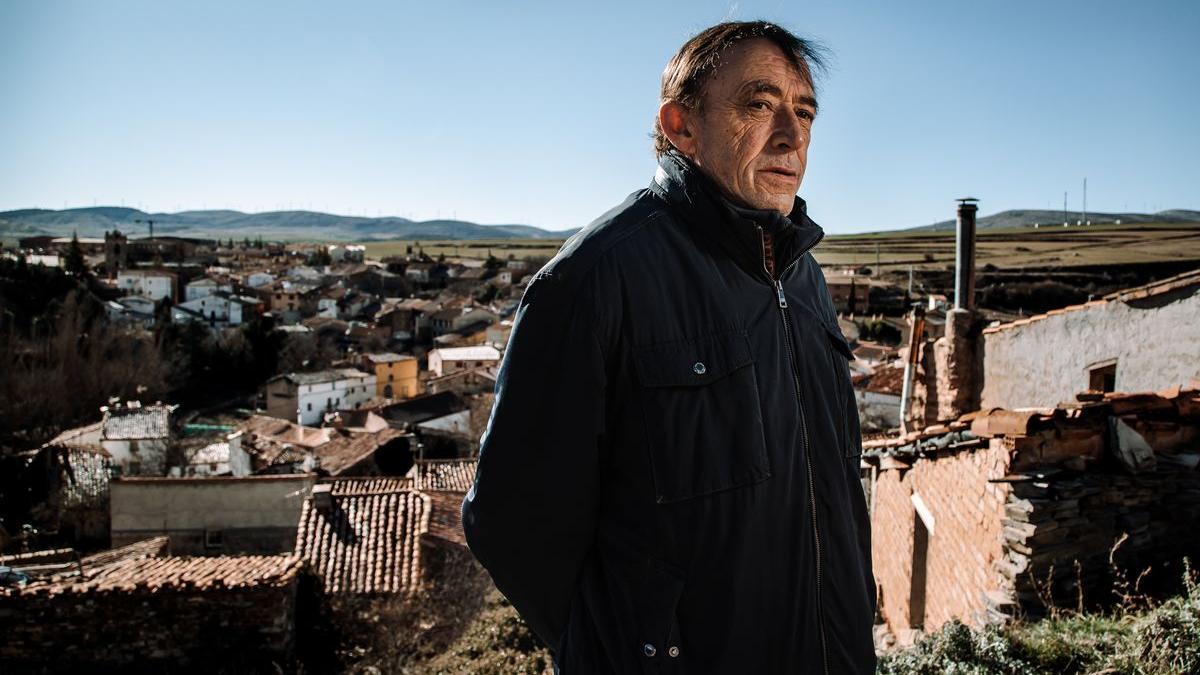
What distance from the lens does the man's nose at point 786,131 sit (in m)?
1.62

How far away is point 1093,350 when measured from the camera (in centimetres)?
Result: 836

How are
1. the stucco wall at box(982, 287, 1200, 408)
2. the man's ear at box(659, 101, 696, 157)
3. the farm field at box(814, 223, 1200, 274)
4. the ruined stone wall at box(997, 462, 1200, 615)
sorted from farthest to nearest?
the farm field at box(814, 223, 1200, 274) < the stucco wall at box(982, 287, 1200, 408) < the ruined stone wall at box(997, 462, 1200, 615) < the man's ear at box(659, 101, 696, 157)

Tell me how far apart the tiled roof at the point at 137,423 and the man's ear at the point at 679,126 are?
27349mm

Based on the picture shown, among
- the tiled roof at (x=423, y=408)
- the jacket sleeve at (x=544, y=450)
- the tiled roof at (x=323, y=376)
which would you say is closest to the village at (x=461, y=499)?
the tiled roof at (x=423, y=408)

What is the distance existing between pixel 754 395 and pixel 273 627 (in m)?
8.39

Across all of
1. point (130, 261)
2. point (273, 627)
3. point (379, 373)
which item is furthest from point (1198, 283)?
point (130, 261)

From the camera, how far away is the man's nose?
1624 mm

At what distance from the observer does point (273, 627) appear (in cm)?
837

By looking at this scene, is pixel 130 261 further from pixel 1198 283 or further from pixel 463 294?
pixel 1198 283

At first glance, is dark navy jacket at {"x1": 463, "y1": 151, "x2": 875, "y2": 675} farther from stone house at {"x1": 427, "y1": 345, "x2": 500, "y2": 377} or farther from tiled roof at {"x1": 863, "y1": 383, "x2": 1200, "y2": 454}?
stone house at {"x1": 427, "y1": 345, "x2": 500, "y2": 377}

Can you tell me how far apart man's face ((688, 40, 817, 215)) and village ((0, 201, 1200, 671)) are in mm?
3467

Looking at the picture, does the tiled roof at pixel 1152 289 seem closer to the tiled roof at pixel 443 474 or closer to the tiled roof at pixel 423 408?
the tiled roof at pixel 443 474

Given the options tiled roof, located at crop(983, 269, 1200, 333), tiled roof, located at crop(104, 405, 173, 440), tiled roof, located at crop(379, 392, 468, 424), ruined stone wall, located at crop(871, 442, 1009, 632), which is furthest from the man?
tiled roof, located at crop(379, 392, 468, 424)

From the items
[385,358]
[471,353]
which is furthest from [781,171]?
[385,358]
